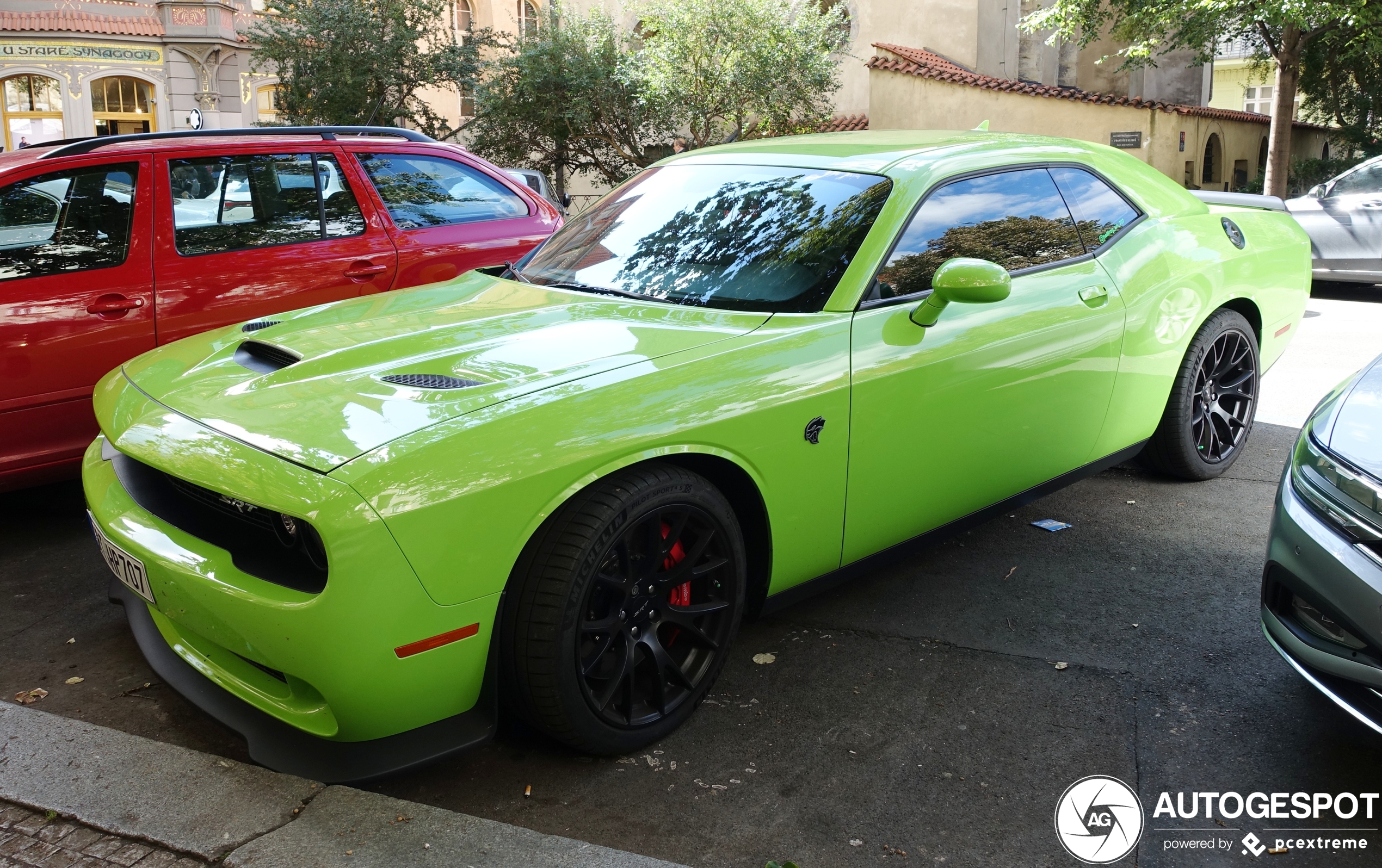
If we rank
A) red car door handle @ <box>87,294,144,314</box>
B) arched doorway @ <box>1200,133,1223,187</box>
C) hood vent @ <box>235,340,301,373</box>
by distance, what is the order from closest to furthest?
hood vent @ <box>235,340,301,373</box> → red car door handle @ <box>87,294,144,314</box> → arched doorway @ <box>1200,133,1223,187</box>

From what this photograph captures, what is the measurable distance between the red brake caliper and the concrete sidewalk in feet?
2.42

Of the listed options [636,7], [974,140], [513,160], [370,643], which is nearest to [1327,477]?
[974,140]

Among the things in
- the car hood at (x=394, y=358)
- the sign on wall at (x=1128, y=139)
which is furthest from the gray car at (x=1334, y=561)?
the sign on wall at (x=1128, y=139)

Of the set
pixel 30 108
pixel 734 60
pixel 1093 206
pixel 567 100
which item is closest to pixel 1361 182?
pixel 1093 206

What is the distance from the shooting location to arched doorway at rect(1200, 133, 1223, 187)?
Answer: 2558 centimetres

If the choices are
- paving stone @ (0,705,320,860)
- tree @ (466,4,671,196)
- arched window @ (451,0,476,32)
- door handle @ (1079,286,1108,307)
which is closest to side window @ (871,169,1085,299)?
door handle @ (1079,286,1108,307)

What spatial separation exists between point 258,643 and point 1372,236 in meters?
11.7

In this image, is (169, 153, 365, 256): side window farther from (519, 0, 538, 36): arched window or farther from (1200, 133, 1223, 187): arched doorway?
(519, 0, 538, 36): arched window

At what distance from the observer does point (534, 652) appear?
2.51 meters

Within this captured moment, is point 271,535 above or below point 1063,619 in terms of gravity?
above

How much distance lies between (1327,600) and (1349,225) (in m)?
10.3

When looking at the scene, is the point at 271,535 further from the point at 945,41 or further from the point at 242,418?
the point at 945,41

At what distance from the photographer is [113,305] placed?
4.48 meters

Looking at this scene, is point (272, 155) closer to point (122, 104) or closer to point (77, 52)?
point (77, 52)
